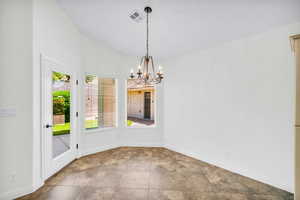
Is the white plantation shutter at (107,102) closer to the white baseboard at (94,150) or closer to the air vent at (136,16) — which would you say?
the white baseboard at (94,150)

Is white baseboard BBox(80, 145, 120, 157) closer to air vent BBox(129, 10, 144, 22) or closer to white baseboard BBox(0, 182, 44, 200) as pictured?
white baseboard BBox(0, 182, 44, 200)

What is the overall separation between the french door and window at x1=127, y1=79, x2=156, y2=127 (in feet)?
5.22

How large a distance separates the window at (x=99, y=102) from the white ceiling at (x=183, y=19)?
3.87 ft

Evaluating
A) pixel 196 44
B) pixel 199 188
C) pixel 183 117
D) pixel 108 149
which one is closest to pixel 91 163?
pixel 108 149

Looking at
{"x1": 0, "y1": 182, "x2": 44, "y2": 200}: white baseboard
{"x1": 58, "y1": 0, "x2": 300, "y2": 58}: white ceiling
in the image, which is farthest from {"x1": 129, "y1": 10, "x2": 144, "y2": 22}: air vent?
{"x1": 0, "y1": 182, "x2": 44, "y2": 200}: white baseboard

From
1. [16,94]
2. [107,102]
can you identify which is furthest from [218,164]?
[16,94]

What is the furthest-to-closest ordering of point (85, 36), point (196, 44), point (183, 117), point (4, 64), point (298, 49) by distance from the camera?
point (183, 117), point (85, 36), point (196, 44), point (4, 64), point (298, 49)

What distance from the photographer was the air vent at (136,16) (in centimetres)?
238

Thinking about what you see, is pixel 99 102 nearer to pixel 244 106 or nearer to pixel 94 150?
pixel 94 150

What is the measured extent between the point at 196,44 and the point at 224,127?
1.96 meters

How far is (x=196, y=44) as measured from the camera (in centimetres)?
321

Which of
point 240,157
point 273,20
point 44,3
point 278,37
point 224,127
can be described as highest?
point 44,3

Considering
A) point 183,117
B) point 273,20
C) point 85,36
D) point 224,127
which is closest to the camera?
point 273,20

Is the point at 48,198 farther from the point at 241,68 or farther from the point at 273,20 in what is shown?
the point at 273,20
